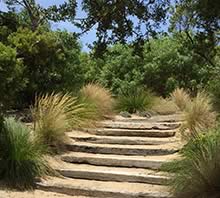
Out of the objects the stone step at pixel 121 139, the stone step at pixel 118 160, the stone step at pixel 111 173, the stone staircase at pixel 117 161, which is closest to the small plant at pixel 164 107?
the stone staircase at pixel 117 161

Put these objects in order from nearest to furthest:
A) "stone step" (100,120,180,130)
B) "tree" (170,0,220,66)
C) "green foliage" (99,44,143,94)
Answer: "tree" (170,0,220,66)
"stone step" (100,120,180,130)
"green foliage" (99,44,143,94)

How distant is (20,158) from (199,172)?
267 cm

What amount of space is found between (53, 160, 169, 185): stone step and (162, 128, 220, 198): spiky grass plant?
54 cm

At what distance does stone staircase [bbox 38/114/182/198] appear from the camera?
7.34 m

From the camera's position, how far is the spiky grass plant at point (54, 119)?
9.00 m

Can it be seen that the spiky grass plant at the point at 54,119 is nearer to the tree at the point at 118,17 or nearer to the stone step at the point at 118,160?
the stone step at the point at 118,160

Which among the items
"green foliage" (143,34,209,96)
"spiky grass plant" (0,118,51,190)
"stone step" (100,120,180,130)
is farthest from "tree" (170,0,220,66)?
"green foliage" (143,34,209,96)

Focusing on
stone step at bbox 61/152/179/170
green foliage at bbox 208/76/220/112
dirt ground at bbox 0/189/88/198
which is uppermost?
green foliage at bbox 208/76/220/112

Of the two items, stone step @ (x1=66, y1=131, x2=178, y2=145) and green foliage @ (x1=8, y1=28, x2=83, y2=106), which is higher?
green foliage @ (x1=8, y1=28, x2=83, y2=106)

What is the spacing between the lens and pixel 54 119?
9.15m

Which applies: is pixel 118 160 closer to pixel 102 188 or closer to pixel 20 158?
pixel 102 188

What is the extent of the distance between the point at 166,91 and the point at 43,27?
9487 mm

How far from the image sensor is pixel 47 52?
11.0 m

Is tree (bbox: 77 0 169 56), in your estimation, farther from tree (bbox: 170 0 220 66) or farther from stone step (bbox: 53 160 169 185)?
stone step (bbox: 53 160 169 185)
